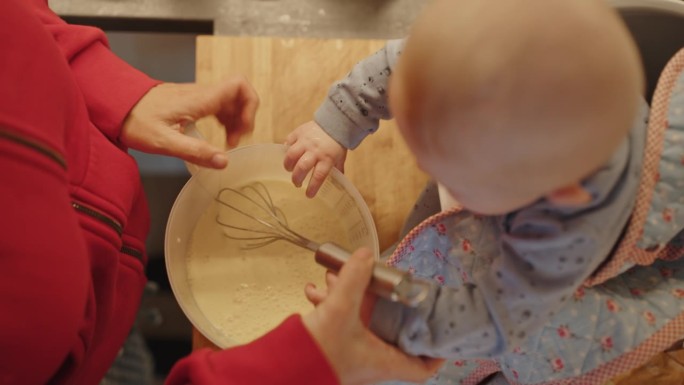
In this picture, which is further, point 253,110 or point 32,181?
point 253,110

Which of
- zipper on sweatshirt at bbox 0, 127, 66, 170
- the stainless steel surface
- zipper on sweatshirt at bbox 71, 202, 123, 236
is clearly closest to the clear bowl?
zipper on sweatshirt at bbox 71, 202, 123, 236

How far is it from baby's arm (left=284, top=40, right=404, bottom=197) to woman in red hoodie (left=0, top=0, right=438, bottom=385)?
0.35 feet

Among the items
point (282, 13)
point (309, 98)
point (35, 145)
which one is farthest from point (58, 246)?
point (282, 13)

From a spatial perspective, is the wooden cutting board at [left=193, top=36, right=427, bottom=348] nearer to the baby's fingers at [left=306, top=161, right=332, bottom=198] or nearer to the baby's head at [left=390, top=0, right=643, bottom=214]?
the baby's fingers at [left=306, top=161, right=332, bottom=198]

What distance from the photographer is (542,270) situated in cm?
44

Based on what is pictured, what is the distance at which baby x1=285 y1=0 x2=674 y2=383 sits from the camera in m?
0.34

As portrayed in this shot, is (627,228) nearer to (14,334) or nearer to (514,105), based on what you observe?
(514,105)

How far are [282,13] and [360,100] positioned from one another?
0.52m

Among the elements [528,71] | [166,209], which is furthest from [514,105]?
[166,209]

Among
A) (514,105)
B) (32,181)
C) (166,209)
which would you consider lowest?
(166,209)

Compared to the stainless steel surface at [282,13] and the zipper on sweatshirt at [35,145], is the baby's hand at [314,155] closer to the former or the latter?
the zipper on sweatshirt at [35,145]

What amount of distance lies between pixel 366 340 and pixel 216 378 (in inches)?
5.3

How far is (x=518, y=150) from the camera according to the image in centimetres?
36

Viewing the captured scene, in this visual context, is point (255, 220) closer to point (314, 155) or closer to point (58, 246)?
point (314, 155)
